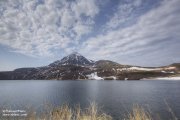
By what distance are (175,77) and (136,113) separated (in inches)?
8243

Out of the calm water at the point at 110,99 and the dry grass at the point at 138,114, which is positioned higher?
the dry grass at the point at 138,114

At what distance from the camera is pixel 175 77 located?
199 meters

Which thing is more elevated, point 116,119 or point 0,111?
point 0,111

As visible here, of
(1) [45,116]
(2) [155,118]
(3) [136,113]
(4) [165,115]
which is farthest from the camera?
(4) [165,115]

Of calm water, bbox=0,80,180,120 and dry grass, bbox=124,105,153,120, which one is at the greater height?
dry grass, bbox=124,105,153,120

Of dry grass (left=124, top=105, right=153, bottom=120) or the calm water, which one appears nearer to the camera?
dry grass (left=124, top=105, right=153, bottom=120)

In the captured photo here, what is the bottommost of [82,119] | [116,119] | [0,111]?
[116,119]

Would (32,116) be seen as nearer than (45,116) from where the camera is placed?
Yes

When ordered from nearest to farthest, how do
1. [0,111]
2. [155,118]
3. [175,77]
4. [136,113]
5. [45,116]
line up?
[136,113]
[0,111]
[45,116]
[155,118]
[175,77]

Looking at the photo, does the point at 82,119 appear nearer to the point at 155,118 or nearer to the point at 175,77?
the point at 155,118

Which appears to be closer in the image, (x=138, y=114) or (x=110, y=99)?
(x=138, y=114)

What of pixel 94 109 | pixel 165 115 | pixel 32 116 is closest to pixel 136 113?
pixel 94 109

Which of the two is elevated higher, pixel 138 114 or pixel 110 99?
pixel 138 114

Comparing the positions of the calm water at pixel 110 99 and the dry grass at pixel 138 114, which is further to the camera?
the calm water at pixel 110 99
